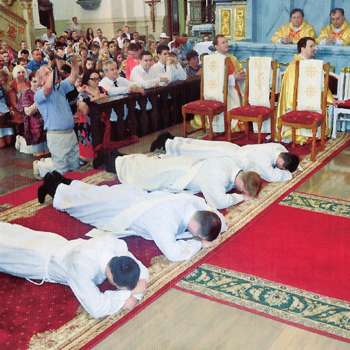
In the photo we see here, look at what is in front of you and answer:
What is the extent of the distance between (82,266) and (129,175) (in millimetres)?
2214

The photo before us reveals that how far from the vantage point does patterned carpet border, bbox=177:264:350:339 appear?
3.14m

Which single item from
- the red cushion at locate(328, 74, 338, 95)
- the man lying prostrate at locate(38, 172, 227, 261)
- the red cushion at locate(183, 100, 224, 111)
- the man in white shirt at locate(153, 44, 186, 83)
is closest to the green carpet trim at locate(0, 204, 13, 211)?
the man lying prostrate at locate(38, 172, 227, 261)

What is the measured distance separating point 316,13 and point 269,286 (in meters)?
6.84

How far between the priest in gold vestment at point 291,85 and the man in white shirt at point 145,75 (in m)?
1.78

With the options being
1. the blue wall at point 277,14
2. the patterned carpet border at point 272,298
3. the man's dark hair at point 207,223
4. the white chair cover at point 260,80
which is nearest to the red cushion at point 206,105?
the white chair cover at point 260,80

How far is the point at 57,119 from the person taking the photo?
5742 millimetres

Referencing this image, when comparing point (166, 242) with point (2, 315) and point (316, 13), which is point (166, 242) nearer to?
point (2, 315)

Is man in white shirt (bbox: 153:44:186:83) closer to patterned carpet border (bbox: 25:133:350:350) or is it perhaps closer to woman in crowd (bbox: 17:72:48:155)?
woman in crowd (bbox: 17:72:48:155)

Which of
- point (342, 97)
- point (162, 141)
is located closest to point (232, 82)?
point (342, 97)

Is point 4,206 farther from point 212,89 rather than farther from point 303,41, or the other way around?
point 303,41

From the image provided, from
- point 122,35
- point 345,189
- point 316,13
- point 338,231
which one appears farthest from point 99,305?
point 122,35

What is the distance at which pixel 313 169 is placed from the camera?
579 centimetres

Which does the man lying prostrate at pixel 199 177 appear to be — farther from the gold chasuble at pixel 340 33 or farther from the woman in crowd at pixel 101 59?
the woman in crowd at pixel 101 59

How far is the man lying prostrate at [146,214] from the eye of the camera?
12.2 ft
